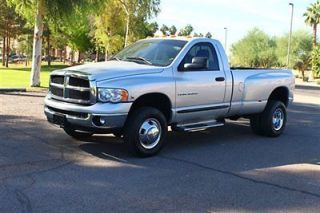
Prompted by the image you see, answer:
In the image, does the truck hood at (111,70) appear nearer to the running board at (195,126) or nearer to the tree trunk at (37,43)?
the running board at (195,126)

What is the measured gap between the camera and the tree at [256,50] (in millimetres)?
81875

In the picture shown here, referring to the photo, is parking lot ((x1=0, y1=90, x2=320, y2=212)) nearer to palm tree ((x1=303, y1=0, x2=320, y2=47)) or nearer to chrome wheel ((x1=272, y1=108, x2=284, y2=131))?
chrome wheel ((x1=272, y1=108, x2=284, y2=131))

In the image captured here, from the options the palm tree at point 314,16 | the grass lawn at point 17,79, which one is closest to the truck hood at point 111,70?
the grass lawn at point 17,79

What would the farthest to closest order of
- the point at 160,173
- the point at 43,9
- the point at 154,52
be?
the point at 43,9 → the point at 154,52 → the point at 160,173

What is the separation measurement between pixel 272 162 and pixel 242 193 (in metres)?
2.04

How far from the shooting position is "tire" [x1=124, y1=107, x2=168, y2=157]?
7.88 m

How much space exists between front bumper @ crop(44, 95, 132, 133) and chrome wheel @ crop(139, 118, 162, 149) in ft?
1.31

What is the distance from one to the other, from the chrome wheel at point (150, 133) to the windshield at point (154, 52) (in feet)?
3.57

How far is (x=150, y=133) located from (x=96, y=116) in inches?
39.0

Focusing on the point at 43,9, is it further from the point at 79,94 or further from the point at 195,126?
the point at 79,94

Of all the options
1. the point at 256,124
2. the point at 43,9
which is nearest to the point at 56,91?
the point at 256,124

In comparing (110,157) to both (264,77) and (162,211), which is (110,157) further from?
(264,77)

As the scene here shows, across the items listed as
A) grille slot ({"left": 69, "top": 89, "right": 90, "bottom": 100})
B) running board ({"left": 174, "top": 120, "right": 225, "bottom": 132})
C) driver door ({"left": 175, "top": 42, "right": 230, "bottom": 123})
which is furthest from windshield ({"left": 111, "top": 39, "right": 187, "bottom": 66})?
grille slot ({"left": 69, "top": 89, "right": 90, "bottom": 100})

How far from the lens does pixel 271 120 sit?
10594mm
